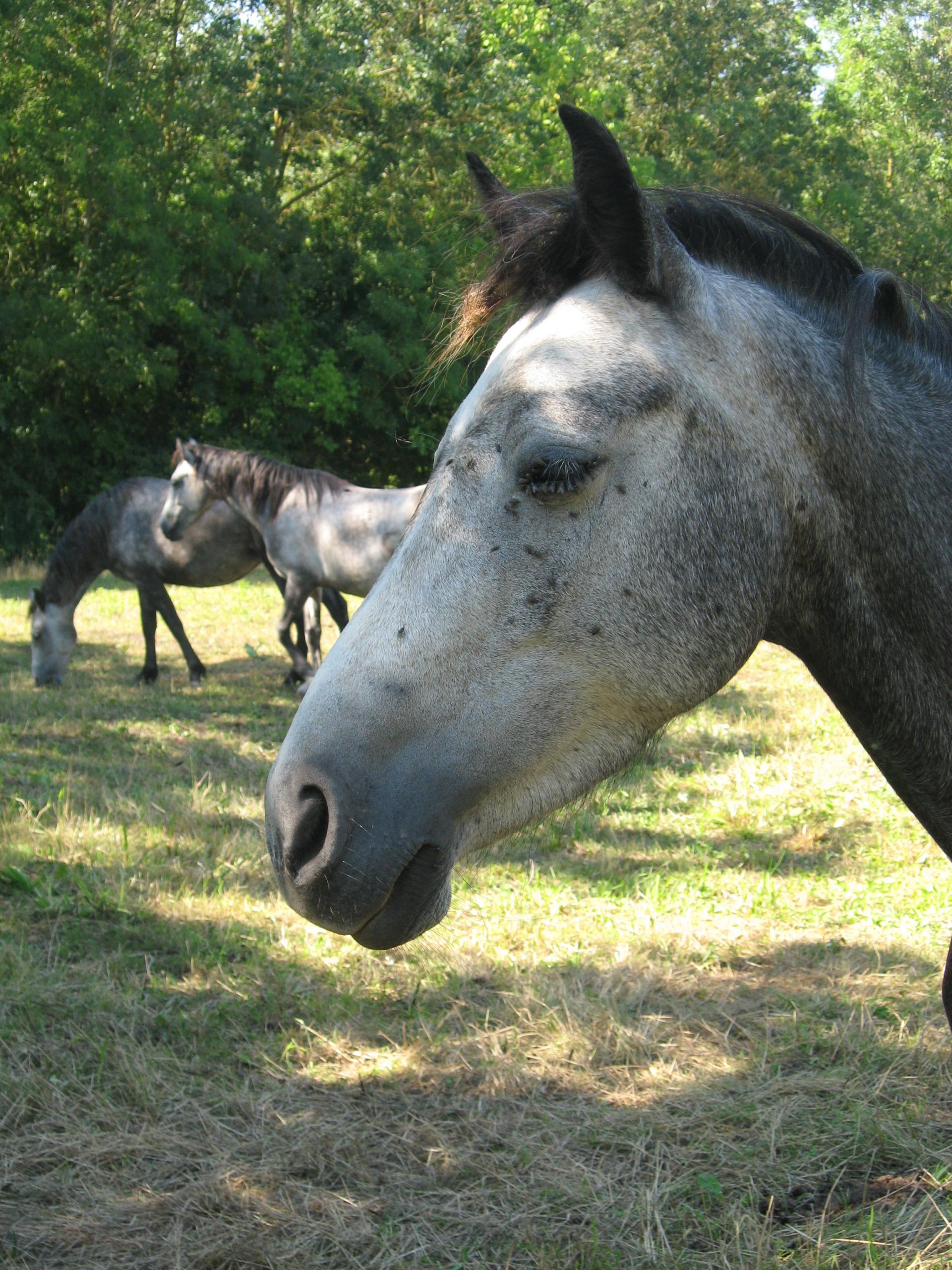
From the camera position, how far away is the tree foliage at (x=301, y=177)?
20219 mm

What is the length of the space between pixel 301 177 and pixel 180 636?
2010 centimetres

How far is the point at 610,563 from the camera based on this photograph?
5.56ft

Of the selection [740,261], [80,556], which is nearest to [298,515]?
[80,556]

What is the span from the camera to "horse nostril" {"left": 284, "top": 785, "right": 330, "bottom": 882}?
5.20 ft

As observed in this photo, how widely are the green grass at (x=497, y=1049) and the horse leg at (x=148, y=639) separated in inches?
163

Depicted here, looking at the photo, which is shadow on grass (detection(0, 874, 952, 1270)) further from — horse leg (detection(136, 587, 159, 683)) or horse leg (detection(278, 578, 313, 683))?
horse leg (detection(136, 587, 159, 683))

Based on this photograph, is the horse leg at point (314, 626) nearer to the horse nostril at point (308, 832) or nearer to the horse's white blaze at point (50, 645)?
the horse's white blaze at point (50, 645)

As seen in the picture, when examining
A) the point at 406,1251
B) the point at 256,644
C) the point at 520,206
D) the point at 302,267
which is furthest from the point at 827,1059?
the point at 302,267

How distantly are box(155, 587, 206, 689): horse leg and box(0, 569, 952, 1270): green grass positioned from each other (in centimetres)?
418

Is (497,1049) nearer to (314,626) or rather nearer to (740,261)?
(740,261)

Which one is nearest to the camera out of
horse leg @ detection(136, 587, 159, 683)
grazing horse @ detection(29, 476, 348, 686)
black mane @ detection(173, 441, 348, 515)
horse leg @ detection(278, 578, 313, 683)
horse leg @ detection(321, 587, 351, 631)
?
horse leg @ detection(278, 578, 313, 683)

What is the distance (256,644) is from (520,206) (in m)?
10.8

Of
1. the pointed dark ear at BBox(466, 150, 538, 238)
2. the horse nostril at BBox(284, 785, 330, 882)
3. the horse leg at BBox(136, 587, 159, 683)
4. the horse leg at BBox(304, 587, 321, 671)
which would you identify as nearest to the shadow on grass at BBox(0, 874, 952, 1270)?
the horse nostril at BBox(284, 785, 330, 882)

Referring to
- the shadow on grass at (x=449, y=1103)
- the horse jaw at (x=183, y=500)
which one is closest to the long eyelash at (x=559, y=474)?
the shadow on grass at (x=449, y=1103)
